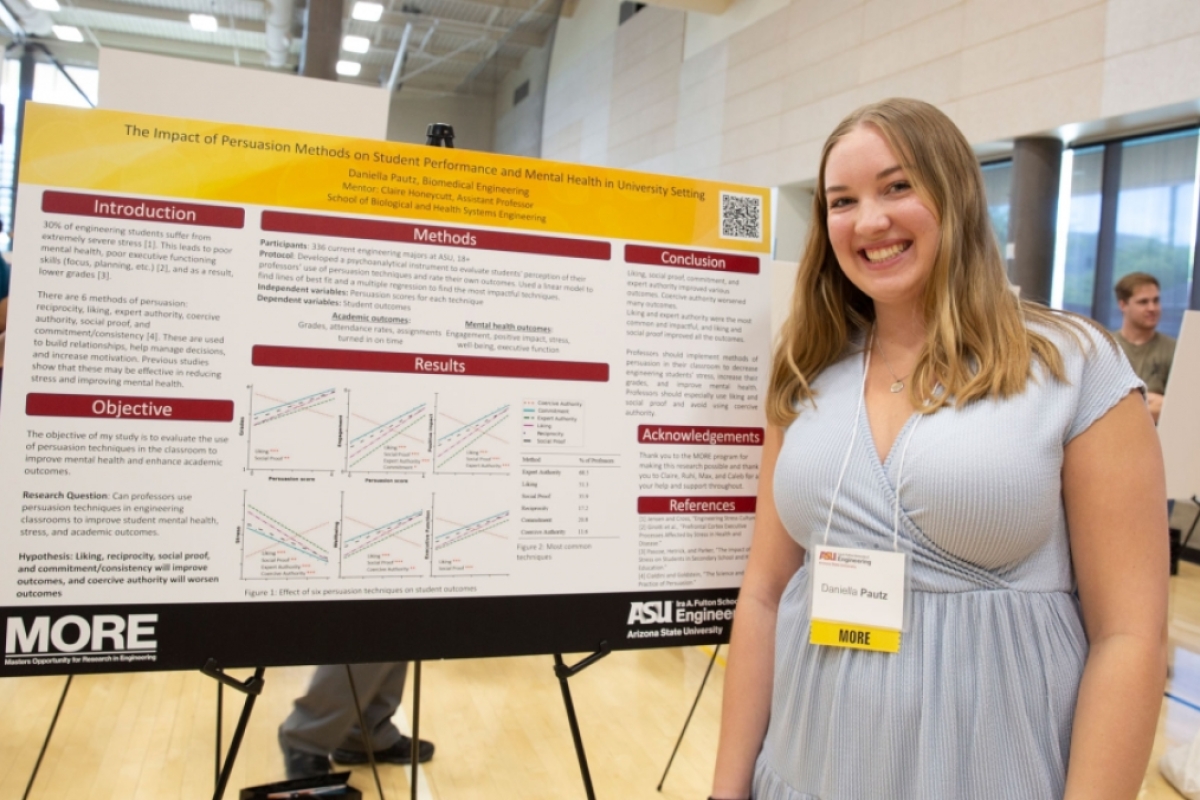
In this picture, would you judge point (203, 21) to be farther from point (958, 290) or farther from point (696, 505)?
point (958, 290)

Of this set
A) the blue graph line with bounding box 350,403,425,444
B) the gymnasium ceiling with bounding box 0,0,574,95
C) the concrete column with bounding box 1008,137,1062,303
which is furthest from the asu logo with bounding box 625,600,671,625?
the gymnasium ceiling with bounding box 0,0,574,95

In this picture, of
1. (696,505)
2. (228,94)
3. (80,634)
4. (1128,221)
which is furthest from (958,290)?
(1128,221)

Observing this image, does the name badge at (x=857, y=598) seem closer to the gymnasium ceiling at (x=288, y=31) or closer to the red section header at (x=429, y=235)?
the red section header at (x=429, y=235)

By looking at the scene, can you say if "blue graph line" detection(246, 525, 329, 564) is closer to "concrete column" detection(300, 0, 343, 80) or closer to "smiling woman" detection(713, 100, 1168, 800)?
"smiling woman" detection(713, 100, 1168, 800)

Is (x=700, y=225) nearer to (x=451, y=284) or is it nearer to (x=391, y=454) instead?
(x=451, y=284)

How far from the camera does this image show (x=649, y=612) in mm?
1491

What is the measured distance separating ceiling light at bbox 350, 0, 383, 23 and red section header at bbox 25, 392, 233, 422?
9408 millimetres

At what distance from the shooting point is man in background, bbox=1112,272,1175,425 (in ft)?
15.7

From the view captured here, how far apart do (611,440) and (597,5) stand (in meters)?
11.0

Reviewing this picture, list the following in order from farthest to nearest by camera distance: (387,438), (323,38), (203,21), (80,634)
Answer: (203,21)
(323,38)
(387,438)
(80,634)

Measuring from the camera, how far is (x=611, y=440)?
4.80 feet

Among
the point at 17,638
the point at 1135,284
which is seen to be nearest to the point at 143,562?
the point at 17,638

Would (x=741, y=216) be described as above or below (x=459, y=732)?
above

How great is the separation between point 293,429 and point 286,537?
16cm
